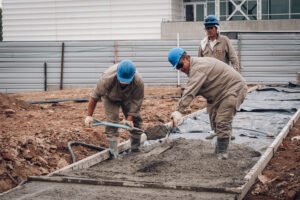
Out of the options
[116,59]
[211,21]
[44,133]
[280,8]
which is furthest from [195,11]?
[44,133]

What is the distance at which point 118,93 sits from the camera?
6.01m

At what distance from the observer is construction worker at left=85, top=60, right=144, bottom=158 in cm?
564

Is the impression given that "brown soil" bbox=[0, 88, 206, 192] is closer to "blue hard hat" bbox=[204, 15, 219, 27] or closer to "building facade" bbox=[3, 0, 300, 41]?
"blue hard hat" bbox=[204, 15, 219, 27]

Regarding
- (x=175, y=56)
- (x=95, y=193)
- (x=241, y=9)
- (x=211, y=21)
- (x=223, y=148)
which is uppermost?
(x=241, y=9)

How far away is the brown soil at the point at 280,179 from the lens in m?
4.77

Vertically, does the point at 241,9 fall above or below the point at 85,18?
above

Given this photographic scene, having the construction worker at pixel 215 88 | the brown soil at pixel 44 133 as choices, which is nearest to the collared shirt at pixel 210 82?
the construction worker at pixel 215 88

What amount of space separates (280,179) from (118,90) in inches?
92.9

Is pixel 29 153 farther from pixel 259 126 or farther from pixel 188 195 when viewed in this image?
pixel 259 126

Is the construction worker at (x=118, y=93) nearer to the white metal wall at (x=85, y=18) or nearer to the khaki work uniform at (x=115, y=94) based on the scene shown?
the khaki work uniform at (x=115, y=94)

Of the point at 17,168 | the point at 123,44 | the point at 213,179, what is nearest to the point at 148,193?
the point at 213,179

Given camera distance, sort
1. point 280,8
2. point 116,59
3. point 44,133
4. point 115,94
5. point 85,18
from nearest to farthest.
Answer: point 115,94 < point 44,133 < point 116,59 < point 85,18 < point 280,8

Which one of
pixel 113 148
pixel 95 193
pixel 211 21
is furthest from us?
pixel 211 21

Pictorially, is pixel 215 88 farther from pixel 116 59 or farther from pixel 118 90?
pixel 116 59
